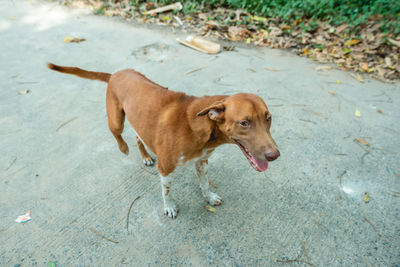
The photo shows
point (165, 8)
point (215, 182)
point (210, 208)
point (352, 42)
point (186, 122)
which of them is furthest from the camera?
point (165, 8)

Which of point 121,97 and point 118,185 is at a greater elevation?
point 121,97

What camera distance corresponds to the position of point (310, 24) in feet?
21.4

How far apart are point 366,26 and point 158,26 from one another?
224 inches

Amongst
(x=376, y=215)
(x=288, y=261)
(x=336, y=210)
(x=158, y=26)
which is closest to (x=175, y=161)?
(x=288, y=261)

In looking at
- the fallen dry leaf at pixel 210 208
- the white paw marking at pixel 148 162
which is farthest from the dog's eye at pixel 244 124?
the white paw marking at pixel 148 162

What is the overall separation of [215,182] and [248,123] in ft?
4.33

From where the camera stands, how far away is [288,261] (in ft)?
7.61

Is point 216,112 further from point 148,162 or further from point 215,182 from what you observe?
point 148,162

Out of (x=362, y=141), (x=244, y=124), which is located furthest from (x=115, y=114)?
(x=362, y=141)

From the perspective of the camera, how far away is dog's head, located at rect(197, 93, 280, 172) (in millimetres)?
1962

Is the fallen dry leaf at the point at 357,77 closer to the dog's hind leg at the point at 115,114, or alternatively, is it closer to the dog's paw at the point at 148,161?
the dog's paw at the point at 148,161

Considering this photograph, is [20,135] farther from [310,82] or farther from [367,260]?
[310,82]

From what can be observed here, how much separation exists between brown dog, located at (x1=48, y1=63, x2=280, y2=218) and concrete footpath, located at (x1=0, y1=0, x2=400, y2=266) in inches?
15.9

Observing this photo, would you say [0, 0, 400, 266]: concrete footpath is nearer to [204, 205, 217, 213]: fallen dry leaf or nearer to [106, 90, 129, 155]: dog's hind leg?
[204, 205, 217, 213]: fallen dry leaf
